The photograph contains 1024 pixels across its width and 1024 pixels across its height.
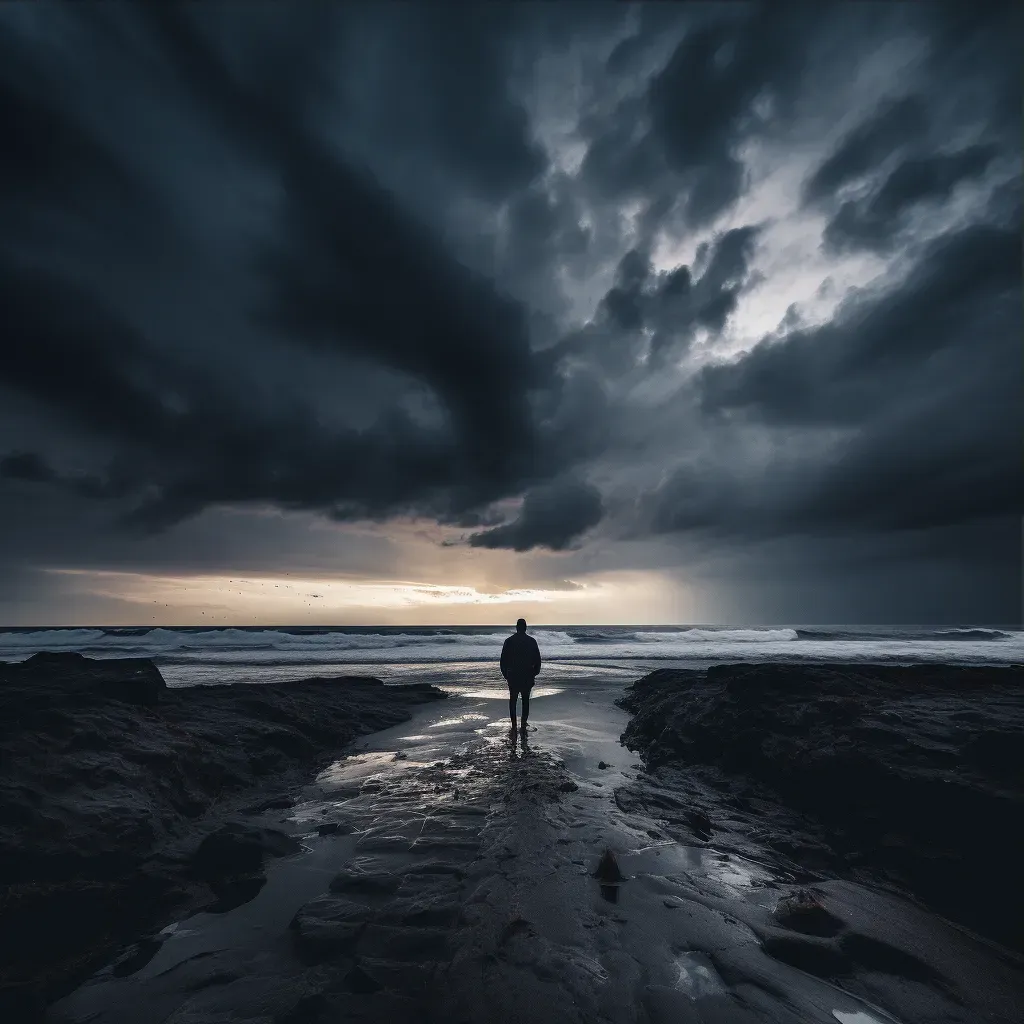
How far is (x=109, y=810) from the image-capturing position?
4.43 meters

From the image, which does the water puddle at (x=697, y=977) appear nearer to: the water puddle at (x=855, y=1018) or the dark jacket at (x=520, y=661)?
the water puddle at (x=855, y=1018)

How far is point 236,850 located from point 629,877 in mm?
3625

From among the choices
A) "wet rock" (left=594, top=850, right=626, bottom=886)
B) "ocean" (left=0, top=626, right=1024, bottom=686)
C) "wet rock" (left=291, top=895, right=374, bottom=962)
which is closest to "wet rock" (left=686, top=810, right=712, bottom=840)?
"wet rock" (left=594, top=850, right=626, bottom=886)

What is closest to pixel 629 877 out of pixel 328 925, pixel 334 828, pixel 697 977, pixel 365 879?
pixel 697 977

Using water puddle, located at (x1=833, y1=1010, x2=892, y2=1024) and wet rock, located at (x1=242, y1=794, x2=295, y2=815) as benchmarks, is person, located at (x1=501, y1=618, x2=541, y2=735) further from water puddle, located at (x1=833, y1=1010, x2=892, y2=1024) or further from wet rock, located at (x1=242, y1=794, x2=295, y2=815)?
water puddle, located at (x1=833, y1=1010, x2=892, y2=1024)

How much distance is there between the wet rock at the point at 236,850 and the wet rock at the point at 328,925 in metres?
1.09

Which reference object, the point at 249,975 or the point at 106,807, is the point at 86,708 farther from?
the point at 249,975

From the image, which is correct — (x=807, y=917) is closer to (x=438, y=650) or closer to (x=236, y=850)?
(x=236, y=850)

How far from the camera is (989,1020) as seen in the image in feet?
8.91

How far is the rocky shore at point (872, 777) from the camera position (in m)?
4.14

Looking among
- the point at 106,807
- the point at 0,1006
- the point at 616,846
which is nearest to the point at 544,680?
the point at 616,846

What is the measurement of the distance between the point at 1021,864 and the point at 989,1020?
6.27ft

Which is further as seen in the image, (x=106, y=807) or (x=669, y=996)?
(x=106, y=807)

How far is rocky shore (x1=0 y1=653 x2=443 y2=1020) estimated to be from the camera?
10.8ft
